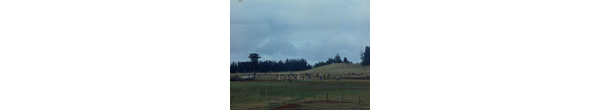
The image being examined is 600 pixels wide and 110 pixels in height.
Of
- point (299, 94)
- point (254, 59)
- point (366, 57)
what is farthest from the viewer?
point (254, 59)

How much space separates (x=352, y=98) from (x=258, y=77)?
→ 161cm

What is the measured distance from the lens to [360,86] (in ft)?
23.6

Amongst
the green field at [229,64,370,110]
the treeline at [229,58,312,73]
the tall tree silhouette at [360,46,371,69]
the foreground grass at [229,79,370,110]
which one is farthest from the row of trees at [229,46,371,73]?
the tall tree silhouette at [360,46,371,69]

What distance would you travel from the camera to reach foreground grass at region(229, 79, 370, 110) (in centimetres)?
709

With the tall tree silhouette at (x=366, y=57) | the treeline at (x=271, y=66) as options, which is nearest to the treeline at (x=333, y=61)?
the treeline at (x=271, y=66)

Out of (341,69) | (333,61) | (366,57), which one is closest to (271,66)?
(333,61)

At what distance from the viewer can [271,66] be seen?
7469 mm

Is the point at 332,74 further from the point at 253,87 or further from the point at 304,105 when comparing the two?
the point at 253,87

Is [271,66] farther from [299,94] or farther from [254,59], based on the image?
[299,94]

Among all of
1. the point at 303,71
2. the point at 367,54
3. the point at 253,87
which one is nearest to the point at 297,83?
the point at 303,71

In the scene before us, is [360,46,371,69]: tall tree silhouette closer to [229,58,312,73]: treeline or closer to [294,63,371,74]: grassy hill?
[294,63,371,74]: grassy hill

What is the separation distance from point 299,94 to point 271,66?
67 centimetres

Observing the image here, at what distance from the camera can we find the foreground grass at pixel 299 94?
709 cm

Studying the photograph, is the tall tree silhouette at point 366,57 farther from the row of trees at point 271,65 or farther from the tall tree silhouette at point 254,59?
the tall tree silhouette at point 254,59
